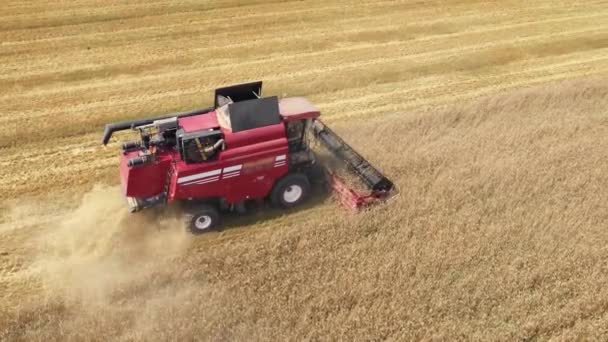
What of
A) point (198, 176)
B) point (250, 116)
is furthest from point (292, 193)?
point (198, 176)

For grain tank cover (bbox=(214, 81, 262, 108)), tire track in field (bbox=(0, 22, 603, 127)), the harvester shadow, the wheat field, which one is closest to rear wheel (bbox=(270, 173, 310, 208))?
the harvester shadow

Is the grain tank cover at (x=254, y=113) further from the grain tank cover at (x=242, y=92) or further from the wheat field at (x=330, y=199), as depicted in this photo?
the wheat field at (x=330, y=199)

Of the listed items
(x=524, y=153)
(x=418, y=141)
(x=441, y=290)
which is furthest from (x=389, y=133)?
(x=441, y=290)

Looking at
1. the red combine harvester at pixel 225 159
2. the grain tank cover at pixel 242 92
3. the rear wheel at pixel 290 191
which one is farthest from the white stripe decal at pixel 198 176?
the grain tank cover at pixel 242 92

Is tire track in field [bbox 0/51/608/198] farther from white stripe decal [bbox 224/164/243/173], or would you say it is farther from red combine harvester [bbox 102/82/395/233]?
white stripe decal [bbox 224/164/243/173]

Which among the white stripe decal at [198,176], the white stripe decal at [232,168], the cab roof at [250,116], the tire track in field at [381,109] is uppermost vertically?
the cab roof at [250,116]

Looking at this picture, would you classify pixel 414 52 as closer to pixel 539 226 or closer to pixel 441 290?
pixel 539 226

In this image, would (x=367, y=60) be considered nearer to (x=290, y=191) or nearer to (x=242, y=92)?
(x=242, y=92)
